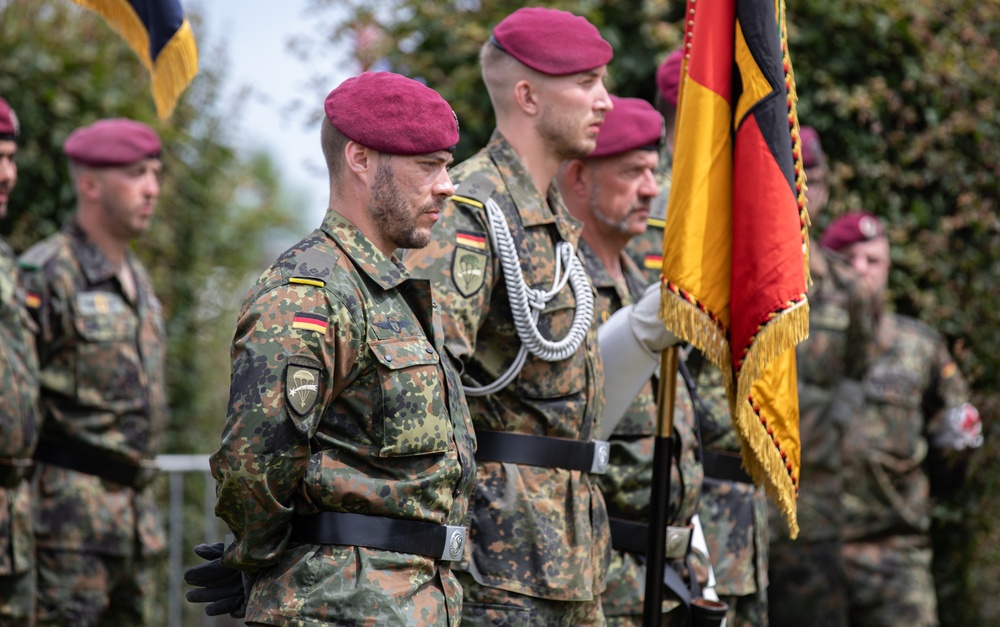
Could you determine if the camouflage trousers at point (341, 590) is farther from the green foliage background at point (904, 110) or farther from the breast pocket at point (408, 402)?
the green foliage background at point (904, 110)

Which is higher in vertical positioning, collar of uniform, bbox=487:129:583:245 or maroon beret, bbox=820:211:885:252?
maroon beret, bbox=820:211:885:252

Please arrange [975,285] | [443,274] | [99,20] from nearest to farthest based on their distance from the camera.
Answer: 1. [443,274]
2. [975,285]
3. [99,20]

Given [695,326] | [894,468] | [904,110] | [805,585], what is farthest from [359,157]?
[894,468]

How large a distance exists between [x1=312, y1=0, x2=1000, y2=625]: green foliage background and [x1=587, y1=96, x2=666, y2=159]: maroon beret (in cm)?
202

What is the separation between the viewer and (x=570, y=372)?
4.06 m

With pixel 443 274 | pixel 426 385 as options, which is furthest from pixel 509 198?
pixel 426 385

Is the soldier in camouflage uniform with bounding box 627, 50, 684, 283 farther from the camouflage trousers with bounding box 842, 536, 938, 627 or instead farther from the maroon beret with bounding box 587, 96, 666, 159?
the camouflage trousers with bounding box 842, 536, 938, 627

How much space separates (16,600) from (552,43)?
3.02 metres

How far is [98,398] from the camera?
573 centimetres

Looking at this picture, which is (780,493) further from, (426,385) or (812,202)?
(812,202)

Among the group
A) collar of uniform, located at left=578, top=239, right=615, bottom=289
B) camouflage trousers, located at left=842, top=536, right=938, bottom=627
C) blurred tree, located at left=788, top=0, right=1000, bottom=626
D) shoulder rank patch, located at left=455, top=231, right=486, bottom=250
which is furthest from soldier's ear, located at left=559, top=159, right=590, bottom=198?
camouflage trousers, located at left=842, top=536, right=938, bottom=627

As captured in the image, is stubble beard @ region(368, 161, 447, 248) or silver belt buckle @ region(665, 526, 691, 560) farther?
silver belt buckle @ region(665, 526, 691, 560)

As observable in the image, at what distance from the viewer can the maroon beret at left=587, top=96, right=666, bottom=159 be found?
4.87m

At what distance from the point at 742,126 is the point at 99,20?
5227mm
